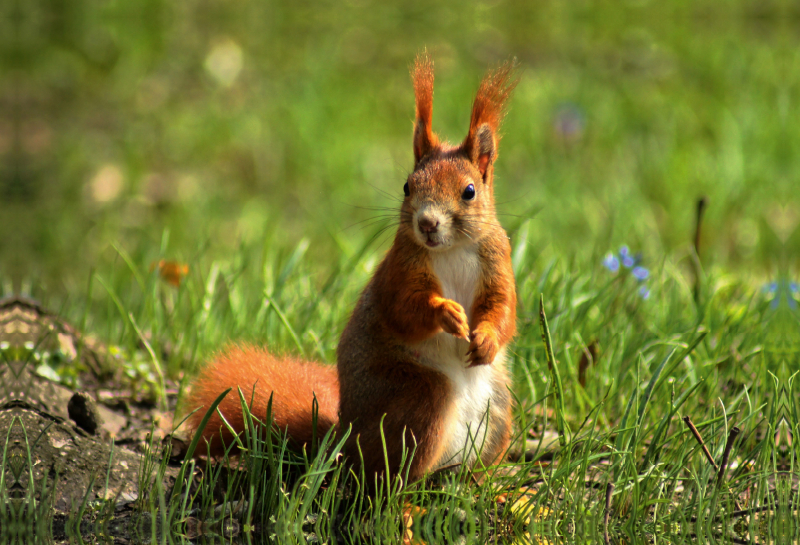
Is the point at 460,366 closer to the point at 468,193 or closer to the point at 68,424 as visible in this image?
the point at 468,193

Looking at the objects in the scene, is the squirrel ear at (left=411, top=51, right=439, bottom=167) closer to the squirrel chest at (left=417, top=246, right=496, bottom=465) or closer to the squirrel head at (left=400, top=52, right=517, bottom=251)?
the squirrel head at (left=400, top=52, right=517, bottom=251)

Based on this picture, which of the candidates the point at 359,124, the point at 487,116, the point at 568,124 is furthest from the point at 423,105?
the point at 359,124

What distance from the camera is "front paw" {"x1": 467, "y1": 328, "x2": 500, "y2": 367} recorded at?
2.32 metres

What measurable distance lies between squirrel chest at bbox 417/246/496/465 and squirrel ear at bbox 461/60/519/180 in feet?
0.95

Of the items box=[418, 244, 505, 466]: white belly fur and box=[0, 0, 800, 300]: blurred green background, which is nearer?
box=[418, 244, 505, 466]: white belly fur

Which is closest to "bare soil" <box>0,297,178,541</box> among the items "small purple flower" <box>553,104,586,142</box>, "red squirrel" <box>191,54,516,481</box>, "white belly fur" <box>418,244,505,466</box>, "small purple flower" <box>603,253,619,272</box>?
"red squirrel" <box>191,54,516,481</box>

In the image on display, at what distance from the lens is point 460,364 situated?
2.50 m

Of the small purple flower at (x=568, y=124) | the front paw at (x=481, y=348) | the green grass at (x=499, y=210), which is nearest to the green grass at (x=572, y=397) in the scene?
the green grass at (x=499, y=210)

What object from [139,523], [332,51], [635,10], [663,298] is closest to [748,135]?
[663,298]

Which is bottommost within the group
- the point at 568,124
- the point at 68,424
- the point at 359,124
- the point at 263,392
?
the point at 68,424

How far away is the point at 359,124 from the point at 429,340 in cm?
436

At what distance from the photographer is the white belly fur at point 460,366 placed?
246 centimetres

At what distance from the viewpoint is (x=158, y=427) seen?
2.96m

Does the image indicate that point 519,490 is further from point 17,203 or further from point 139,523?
point 17,203
